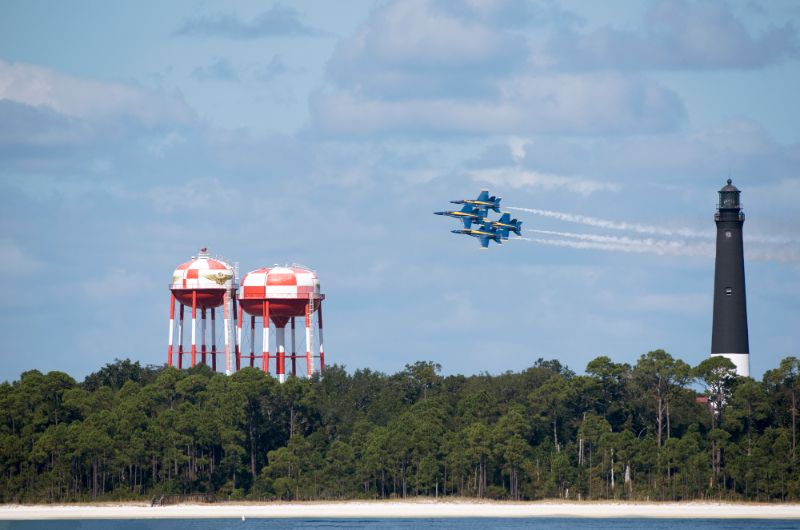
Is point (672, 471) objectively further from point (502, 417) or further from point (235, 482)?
point (235, 482)

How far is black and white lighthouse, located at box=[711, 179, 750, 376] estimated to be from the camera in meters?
192

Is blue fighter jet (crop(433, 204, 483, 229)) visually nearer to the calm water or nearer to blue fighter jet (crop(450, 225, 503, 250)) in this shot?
blue fighter jet (crop(450, 225, 503, 250))

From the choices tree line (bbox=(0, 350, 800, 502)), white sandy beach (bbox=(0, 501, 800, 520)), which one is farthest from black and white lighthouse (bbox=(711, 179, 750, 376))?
white sandy beach (bbox=(0, 501, 800, 520))

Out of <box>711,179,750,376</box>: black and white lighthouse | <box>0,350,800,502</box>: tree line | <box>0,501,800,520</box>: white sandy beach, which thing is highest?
<box>711,179,750,376</box>: black and white lighthouse

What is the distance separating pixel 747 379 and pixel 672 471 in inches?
459

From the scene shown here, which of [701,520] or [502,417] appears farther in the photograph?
[502,417]

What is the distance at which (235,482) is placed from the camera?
193m

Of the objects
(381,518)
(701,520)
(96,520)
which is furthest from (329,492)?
(701,520)

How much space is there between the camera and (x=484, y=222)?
620 feet

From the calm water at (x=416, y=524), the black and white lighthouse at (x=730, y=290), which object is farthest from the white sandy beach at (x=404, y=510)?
the black and white lighthouse at (x=730, y=290)

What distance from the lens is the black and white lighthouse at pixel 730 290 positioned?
192 meters

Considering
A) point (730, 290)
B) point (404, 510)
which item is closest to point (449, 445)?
point (404, 510)

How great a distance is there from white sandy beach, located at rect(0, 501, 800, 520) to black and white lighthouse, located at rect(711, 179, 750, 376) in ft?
58.8

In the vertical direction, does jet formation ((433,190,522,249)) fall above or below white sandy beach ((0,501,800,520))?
above
